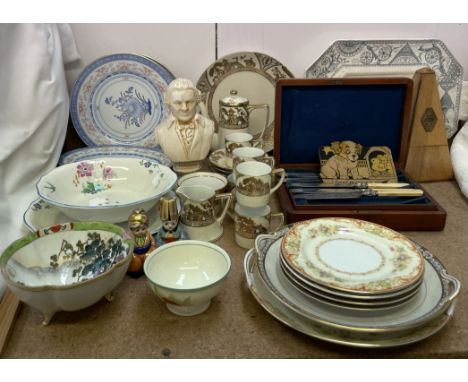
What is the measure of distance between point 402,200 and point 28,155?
789 mm

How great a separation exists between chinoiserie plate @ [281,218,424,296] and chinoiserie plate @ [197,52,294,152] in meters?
0.47

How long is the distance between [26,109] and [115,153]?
0.71 ft

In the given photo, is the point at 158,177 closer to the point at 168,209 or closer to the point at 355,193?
the point at 168,209

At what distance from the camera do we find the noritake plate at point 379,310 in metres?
0.58

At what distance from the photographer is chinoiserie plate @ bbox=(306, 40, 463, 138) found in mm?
1142

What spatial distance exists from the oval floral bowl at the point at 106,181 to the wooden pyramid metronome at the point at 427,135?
1.88 ft

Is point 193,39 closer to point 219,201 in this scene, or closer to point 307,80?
point 307,80

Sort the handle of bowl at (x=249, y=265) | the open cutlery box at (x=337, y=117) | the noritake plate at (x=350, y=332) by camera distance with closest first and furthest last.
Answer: the noritake plate at (x=350, y=332)
the handle of bowl at (x=249, y=265)
the open cutlery box at (x=337, y=117)

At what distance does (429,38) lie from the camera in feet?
3.82

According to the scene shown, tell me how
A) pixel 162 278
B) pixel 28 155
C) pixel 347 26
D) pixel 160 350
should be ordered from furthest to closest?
pixel 347 26
pixel 28 155
pixel 162 278
pixel 160 350

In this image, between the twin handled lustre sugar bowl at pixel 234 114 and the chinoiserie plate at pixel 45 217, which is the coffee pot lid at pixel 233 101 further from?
the chinoiserie plate at pixel 45 217

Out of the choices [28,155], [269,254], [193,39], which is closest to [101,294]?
[269,254]

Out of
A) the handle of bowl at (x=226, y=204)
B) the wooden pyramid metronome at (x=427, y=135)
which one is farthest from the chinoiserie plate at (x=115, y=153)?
the wooden pyramid metronome at (x=427, y=135)

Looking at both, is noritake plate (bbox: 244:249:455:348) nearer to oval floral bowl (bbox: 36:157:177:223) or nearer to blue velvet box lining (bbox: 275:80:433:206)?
oval floral bowl (bbox: 36:157:177:223)
